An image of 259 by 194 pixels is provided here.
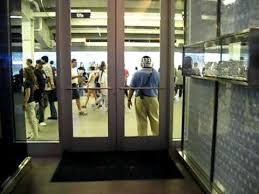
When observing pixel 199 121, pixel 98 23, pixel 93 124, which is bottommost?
pixel 93 124

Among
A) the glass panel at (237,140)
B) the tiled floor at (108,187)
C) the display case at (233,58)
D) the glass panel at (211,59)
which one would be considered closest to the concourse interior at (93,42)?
the tiled floor at (108,187)

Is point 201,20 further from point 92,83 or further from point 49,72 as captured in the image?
point 49,72

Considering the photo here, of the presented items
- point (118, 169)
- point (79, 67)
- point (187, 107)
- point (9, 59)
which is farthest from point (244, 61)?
point (79, 67)

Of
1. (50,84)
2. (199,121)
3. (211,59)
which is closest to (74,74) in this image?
(50,84)

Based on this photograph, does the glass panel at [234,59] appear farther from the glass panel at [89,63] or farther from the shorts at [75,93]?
the shorts at [75,93]

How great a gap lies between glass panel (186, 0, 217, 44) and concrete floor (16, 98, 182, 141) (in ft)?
3.75

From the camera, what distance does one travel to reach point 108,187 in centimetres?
383

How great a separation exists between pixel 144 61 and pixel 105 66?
2.07ft

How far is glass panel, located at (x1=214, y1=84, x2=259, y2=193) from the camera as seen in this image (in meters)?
2.60

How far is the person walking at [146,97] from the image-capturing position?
523 cm

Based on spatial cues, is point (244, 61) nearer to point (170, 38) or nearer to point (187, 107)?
point (187, 107)

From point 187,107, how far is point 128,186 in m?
1.50

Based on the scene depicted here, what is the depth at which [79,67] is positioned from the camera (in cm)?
511

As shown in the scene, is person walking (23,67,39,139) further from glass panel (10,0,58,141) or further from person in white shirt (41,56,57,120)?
person in white shirt (41,56,57,120)
